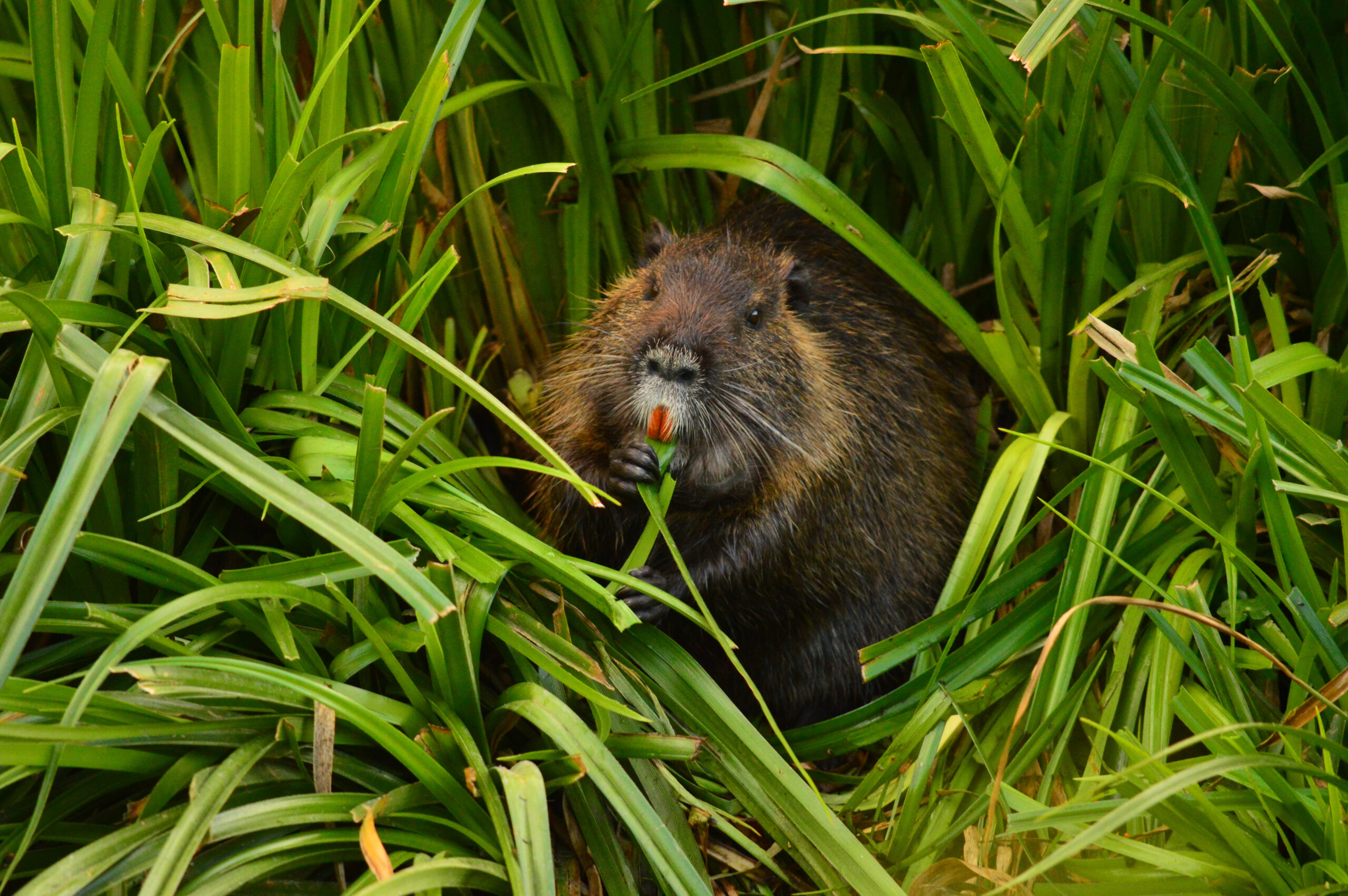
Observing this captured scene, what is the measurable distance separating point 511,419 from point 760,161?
174 centimetres

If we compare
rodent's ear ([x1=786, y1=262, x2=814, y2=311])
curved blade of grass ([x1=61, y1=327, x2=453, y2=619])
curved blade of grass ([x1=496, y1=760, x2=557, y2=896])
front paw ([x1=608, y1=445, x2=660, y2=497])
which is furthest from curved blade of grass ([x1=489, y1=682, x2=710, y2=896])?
rodent's ear ([x1=786, y1=262, x2=814, y2=311])

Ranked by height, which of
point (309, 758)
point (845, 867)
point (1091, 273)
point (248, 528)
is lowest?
point (845, 867)

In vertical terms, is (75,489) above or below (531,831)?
above

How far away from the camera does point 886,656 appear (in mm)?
3109

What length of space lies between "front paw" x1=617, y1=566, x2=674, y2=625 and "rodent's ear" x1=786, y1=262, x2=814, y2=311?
964mm

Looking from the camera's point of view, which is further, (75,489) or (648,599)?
(648,599)

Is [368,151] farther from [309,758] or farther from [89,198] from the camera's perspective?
[309,758]

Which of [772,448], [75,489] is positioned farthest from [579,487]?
[772,448]

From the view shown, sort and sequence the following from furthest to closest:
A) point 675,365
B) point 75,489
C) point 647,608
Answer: point 647,608
point 675,365
point 75,489

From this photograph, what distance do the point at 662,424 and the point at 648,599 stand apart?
0.49 metres

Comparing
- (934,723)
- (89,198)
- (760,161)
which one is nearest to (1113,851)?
(934,723)

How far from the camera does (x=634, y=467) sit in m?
3.26

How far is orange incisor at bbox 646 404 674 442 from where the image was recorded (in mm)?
3209

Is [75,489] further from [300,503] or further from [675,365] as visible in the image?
[675,365]
